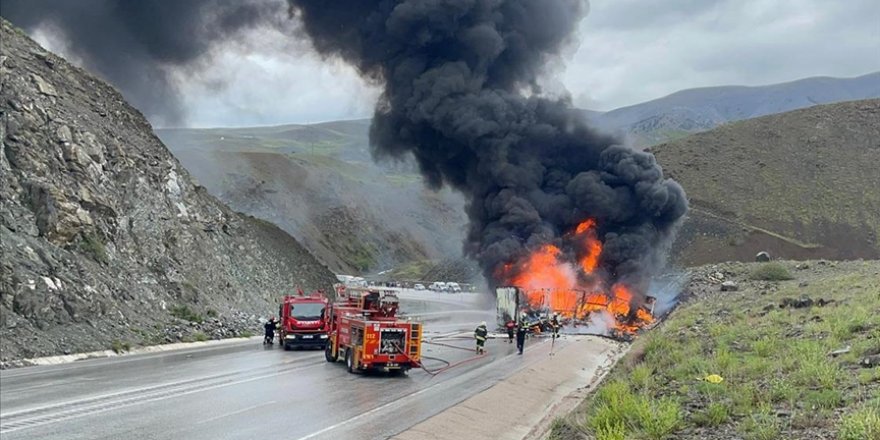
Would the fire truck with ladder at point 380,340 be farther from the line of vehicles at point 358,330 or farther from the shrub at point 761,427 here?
the shrub at point 761,427

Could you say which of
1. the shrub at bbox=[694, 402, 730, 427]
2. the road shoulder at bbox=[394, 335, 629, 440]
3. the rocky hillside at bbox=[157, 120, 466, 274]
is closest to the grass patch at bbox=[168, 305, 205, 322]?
the road shoulder at bbox=[394, 335, 629, 440]

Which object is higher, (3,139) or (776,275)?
(3,139)

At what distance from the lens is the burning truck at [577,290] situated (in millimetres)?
39625

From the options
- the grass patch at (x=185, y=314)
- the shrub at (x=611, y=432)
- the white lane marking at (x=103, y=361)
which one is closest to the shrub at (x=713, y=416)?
the shrub at (x=611, y=432)

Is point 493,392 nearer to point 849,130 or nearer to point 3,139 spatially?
point 3,139

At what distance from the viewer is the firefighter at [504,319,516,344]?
3456 cm

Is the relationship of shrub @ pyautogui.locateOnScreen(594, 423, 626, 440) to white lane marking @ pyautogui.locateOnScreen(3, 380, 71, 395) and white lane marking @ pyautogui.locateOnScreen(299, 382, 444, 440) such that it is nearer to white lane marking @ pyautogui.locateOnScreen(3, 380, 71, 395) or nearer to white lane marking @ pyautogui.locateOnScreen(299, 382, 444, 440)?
A: white lane marking @ pyautogui.locateOnScreen(299, 382, 444, 440)

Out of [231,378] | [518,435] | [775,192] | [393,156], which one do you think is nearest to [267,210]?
[393,156]

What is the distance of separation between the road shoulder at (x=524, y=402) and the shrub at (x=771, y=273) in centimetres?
2207

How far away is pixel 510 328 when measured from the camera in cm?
3544

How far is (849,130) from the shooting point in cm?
9525

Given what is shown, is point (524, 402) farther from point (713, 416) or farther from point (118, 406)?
point (118, 406)

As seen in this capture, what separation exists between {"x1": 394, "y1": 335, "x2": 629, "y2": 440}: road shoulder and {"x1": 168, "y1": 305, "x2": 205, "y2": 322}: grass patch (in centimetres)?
1504

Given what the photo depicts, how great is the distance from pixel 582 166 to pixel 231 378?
2875cm
